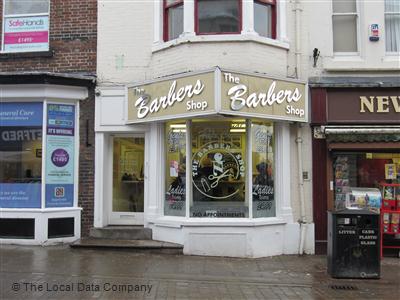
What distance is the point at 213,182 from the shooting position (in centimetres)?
1006

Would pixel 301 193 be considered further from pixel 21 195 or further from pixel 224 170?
pixel 21 195

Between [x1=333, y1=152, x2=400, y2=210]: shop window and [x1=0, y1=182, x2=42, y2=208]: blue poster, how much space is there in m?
6.29

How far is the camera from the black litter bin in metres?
8.09

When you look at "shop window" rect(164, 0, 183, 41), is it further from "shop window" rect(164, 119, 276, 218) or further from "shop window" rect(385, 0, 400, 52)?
"shop window" rect(385, 0, 400, 52)

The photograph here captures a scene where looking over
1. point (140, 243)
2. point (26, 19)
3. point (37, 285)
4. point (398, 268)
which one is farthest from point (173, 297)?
point (26, 19)

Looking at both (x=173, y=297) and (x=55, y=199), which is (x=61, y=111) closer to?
(x=55, y=199)

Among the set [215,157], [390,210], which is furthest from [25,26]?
[390,210]

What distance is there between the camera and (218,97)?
9.22 meters

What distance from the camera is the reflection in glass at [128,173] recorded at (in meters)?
11.3

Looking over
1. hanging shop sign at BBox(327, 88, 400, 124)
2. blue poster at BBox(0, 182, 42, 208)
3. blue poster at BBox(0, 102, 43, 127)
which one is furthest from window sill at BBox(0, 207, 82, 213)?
hanging shop sign at BBox(327, 88, 400, 124)

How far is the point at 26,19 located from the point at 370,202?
8457mm

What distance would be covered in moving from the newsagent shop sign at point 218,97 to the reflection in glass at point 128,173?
2.77ft

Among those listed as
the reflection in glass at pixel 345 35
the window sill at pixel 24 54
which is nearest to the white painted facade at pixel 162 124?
the reflection in glass at pixel 345 35

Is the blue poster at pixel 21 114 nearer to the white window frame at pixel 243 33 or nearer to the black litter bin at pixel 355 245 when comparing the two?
the white window frame at pixel 243 33
